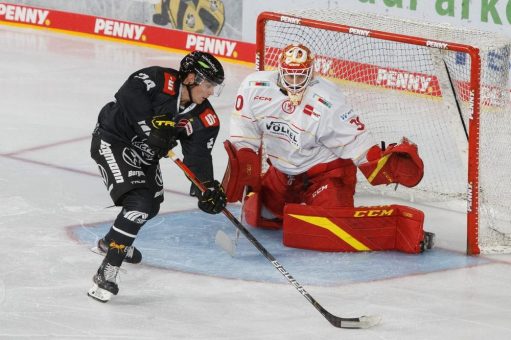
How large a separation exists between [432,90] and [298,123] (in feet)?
5.03

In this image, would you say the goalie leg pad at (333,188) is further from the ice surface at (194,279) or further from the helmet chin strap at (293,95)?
the helmet chin strap at (293,95)

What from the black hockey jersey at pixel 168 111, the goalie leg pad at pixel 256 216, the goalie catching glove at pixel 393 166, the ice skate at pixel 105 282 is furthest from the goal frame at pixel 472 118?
the ice skate at pixel 105 282

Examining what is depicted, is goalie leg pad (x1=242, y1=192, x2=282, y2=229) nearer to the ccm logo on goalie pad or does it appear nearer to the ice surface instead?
the ice surface

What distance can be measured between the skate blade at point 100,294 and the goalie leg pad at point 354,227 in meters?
1.16

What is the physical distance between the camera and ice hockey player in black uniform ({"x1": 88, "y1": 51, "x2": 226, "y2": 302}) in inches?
210

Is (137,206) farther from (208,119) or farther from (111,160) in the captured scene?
(208,119)

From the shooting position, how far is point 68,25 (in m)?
11.9

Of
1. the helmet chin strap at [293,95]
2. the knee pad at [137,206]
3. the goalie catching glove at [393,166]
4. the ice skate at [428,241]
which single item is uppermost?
the helmet chin strap at [293,95]

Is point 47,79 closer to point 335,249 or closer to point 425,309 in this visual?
point 335,249

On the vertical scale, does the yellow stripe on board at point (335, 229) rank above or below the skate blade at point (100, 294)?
above

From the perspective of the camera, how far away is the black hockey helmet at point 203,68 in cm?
544

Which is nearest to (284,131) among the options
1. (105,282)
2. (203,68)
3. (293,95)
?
(293,95)

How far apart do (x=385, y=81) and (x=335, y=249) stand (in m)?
1.85

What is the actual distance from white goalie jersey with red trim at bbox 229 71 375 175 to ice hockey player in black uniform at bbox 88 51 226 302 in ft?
1.84
